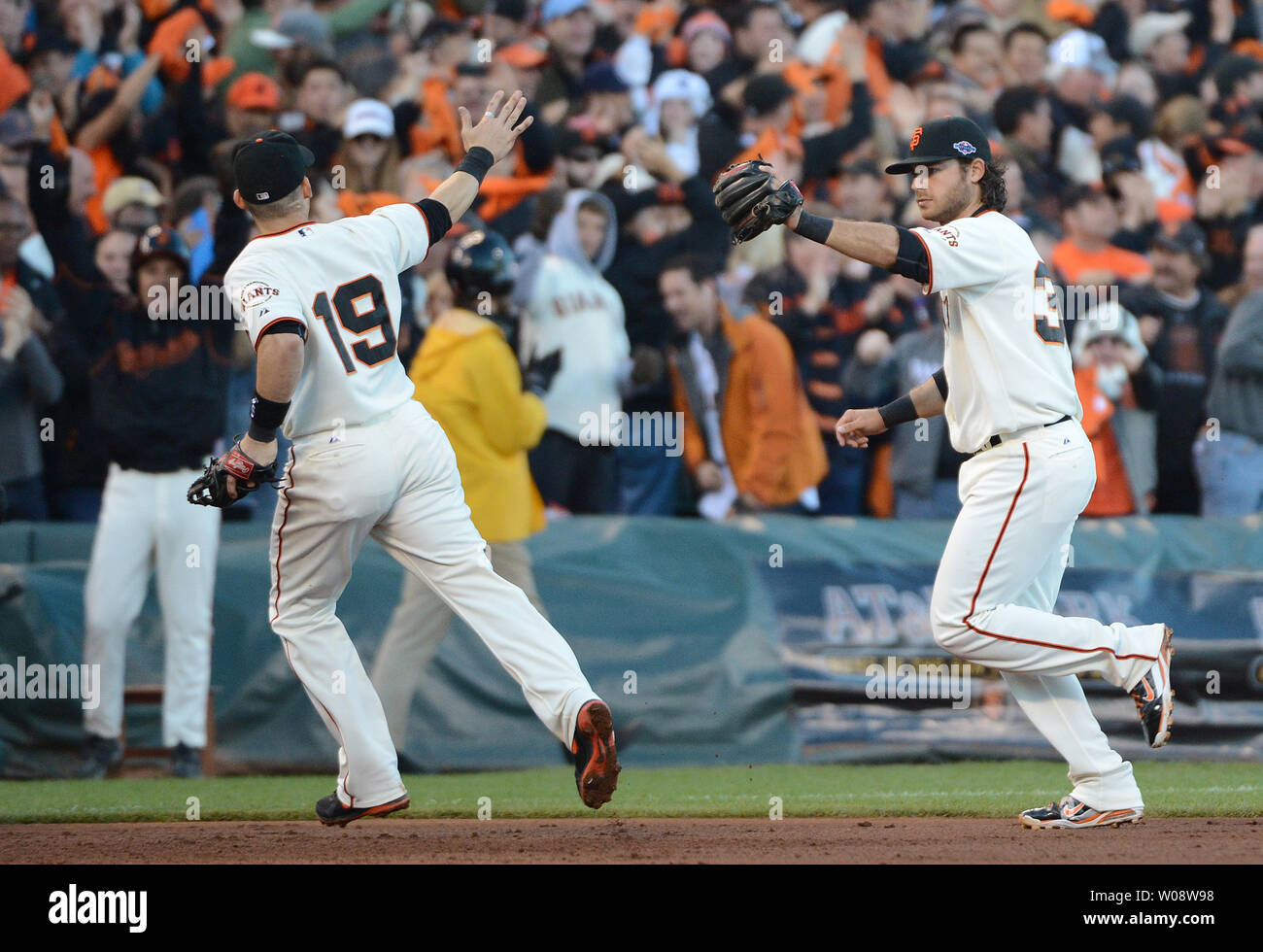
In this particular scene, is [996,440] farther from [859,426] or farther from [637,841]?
[637,841]

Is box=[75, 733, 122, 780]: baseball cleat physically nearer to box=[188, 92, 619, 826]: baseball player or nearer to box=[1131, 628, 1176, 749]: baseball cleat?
box=[188, 92, 619, 826]: baseball player

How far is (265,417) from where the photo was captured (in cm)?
507

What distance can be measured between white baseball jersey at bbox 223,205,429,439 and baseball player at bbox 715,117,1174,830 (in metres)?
1.84

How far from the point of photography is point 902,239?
4941 millimetres

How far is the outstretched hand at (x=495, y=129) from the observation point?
5.88 m

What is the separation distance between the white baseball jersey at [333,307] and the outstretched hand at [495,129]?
0.68m

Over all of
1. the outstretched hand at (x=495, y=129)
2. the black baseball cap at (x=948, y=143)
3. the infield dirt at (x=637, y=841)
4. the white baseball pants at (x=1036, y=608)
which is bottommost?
the infield dirt at (x=637, y=841)

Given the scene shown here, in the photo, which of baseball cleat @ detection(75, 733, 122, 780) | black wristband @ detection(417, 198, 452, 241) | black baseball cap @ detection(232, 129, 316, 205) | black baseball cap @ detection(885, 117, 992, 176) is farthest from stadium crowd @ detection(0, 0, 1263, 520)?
black baseball cap @ detection(885, 117, 992, 176)

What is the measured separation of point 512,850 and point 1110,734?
3.95 meters

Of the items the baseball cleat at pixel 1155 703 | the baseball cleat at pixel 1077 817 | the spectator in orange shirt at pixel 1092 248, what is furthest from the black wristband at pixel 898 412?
the spectator in orange shirt at pixel 1092 248

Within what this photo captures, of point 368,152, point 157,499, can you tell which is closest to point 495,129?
point 157,499

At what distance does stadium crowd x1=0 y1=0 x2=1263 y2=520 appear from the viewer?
28.4ft

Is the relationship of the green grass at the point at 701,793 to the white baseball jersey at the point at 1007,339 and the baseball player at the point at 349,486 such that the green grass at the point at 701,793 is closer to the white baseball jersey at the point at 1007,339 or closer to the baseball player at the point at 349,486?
the baseball player at the point at 349,486

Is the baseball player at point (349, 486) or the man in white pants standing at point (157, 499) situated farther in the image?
the man in white pants standing at point (157, 499)
